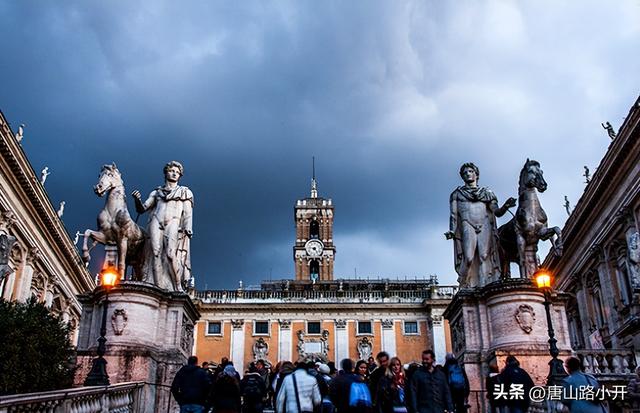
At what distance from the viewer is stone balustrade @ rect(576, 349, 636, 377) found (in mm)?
14844

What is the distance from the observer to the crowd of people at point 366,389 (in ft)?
26.1

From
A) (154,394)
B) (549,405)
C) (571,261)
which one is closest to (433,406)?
(549,405)

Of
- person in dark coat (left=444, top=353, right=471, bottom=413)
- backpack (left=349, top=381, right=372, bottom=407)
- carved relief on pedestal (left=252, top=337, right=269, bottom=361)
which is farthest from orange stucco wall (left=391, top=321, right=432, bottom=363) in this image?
backpack (left=349, top=381, right=372, bottom=407)

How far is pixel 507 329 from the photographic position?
1281 centimetres

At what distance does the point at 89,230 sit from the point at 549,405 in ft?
Result: 36.7

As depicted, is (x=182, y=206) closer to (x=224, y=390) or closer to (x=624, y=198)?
(x=224, y=390)

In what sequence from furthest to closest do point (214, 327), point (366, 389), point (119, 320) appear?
point (214, 327), point (119, 320), point (366, 389)

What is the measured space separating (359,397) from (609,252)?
30.9m

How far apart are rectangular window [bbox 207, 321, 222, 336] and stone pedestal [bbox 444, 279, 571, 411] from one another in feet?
153

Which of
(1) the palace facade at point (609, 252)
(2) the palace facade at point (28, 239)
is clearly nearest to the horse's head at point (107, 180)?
(2) the palace facade at point (28, 239)

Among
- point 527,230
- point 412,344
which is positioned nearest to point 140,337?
point 527,230

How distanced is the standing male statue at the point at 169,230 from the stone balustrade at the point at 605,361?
10.7 metres

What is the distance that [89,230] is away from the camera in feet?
46.1

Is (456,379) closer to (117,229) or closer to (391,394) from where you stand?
(391,394)
